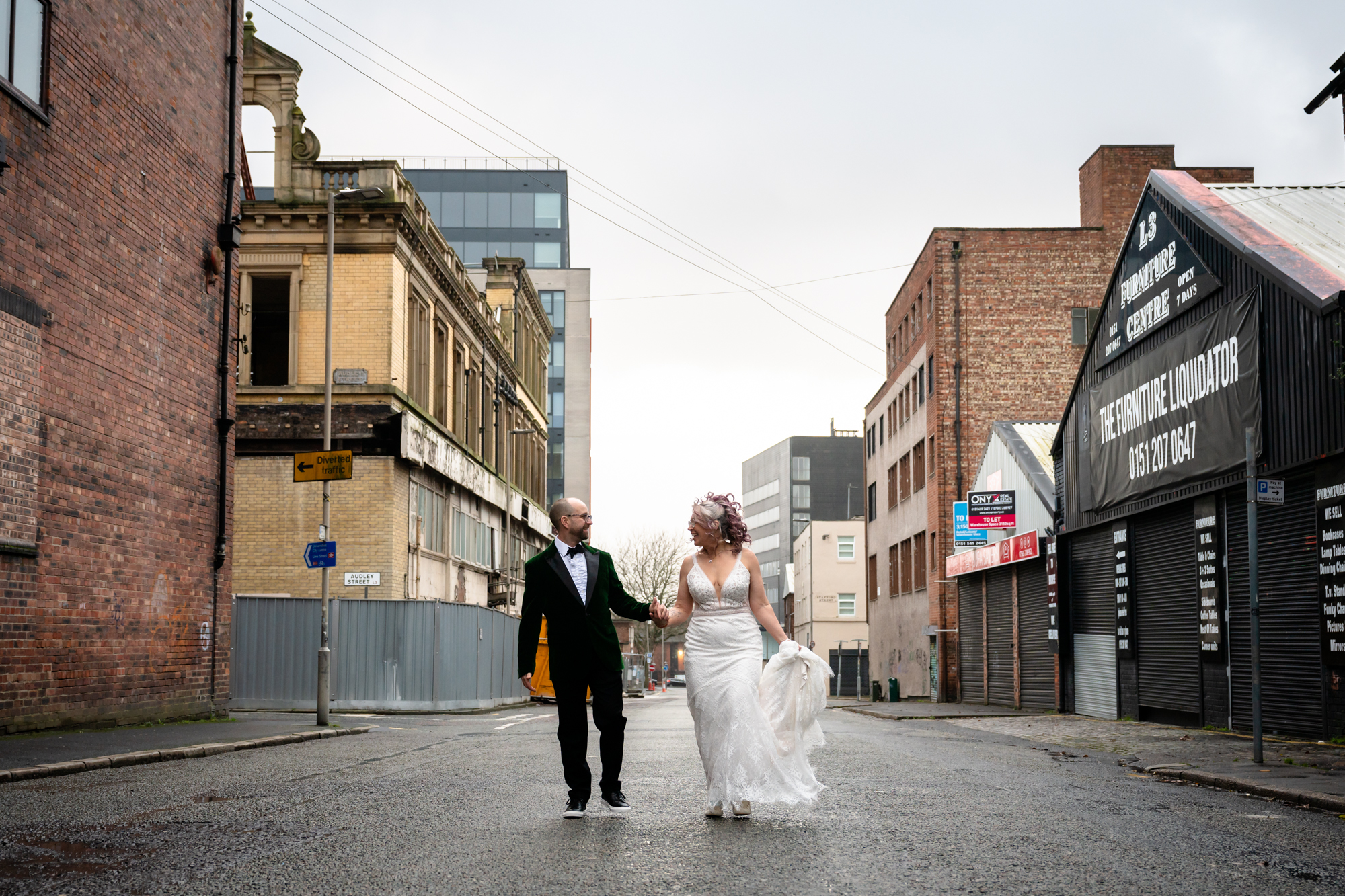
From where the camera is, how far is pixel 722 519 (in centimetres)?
834

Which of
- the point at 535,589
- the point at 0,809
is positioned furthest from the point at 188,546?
the point at 535,589

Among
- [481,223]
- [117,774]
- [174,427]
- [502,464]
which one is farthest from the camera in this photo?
[481,223]

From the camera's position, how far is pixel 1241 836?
24.1 ft

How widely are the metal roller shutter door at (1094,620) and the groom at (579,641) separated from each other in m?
17.8

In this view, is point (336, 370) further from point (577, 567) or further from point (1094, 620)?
point (577, 567)

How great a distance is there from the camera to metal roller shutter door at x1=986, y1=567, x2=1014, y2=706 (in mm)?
32688

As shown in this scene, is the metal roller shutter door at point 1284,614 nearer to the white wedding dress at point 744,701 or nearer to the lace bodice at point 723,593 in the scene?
the white wedding dress at point 744,701

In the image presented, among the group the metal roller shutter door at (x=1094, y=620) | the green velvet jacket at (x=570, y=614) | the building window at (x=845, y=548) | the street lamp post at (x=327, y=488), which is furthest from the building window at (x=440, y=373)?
the building window at (x=845, y=548)

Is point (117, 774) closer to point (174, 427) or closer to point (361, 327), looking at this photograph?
point (174, 427)

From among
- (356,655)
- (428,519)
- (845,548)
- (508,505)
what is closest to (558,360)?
(845,548)

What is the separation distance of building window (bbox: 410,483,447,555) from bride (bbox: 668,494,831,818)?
2485 centimetres

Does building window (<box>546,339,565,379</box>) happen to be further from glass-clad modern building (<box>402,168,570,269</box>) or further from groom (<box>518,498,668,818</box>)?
groom (<box>518,498,668,818</box>)

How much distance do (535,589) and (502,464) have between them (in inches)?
1601

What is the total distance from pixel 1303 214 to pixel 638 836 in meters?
17.2
